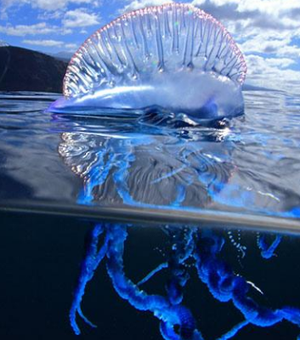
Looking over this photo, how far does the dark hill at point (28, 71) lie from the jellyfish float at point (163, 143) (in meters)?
2.93

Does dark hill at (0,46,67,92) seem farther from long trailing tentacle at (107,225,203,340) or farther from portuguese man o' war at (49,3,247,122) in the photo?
long trailing tentacle at (107,225,203,340)

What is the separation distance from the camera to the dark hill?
512 centimetres

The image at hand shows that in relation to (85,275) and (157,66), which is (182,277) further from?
(157,66)

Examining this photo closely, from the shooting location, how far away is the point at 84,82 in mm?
2176

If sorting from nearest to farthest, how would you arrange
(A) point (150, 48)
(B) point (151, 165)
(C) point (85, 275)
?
1. (C) point (85, 275)
2. (B) point (151, 165)
3. (A) point (150, 48)

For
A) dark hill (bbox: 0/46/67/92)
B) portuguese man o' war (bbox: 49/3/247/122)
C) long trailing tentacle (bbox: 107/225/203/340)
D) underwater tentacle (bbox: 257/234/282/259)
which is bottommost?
dark hill (bbox: 0/46/67/92)

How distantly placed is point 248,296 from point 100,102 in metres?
1.39

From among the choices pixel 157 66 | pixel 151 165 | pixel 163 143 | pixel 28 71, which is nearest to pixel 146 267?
pixel 151 165

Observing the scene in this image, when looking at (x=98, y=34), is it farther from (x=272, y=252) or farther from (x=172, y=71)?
(x=272, y=252)

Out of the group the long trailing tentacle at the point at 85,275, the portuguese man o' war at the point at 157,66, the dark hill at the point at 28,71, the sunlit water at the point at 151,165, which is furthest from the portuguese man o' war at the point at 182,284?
the dark hill at the point at 28,71

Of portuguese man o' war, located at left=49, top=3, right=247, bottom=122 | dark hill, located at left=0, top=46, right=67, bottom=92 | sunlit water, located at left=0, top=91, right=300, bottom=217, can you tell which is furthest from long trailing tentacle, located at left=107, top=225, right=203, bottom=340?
dark hill, located at left=0, top=46, right=67, bottom=92

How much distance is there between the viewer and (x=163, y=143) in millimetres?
1711

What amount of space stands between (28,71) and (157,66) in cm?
368

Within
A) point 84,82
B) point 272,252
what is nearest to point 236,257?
point 272,252
